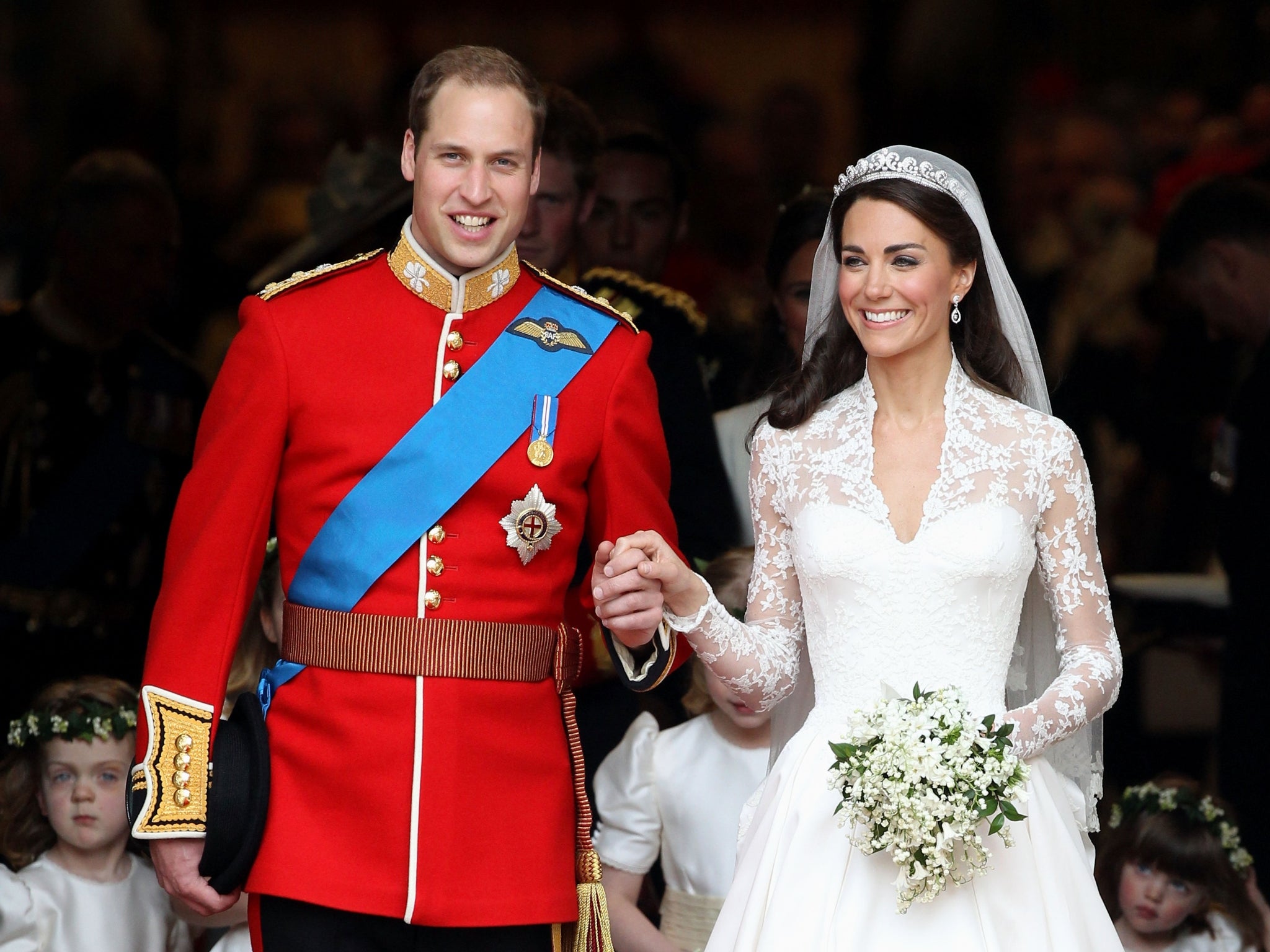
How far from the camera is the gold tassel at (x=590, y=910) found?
3.07 m

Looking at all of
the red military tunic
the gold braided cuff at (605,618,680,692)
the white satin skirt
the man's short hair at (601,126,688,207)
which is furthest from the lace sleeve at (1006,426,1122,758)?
the man's short hair at (601,126,688,207)

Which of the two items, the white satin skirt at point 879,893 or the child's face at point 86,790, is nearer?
the white satin skirt at point 879,893

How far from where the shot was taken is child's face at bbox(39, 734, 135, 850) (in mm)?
4254

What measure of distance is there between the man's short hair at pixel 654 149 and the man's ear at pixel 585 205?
0.35 metres

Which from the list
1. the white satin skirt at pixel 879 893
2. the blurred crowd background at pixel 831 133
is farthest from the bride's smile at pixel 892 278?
the blurred crowd background at pixel 831 133

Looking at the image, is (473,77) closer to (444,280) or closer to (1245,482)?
(444,280)

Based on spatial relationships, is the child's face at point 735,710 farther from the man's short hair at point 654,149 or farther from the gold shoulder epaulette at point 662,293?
the man's short hair at point 654,149

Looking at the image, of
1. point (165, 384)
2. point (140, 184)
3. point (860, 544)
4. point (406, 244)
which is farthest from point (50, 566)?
point (860, 544)

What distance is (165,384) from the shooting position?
18.8ft

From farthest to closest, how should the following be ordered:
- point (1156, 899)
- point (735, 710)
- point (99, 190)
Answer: point (99, 190) < point (1156, 899) < point (735, 710)

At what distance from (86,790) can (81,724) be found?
0.15m

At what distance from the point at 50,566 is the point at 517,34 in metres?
2.78

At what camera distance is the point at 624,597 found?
298cm

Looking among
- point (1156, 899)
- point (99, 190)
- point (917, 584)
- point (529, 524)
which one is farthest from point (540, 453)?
point (99, 190)
